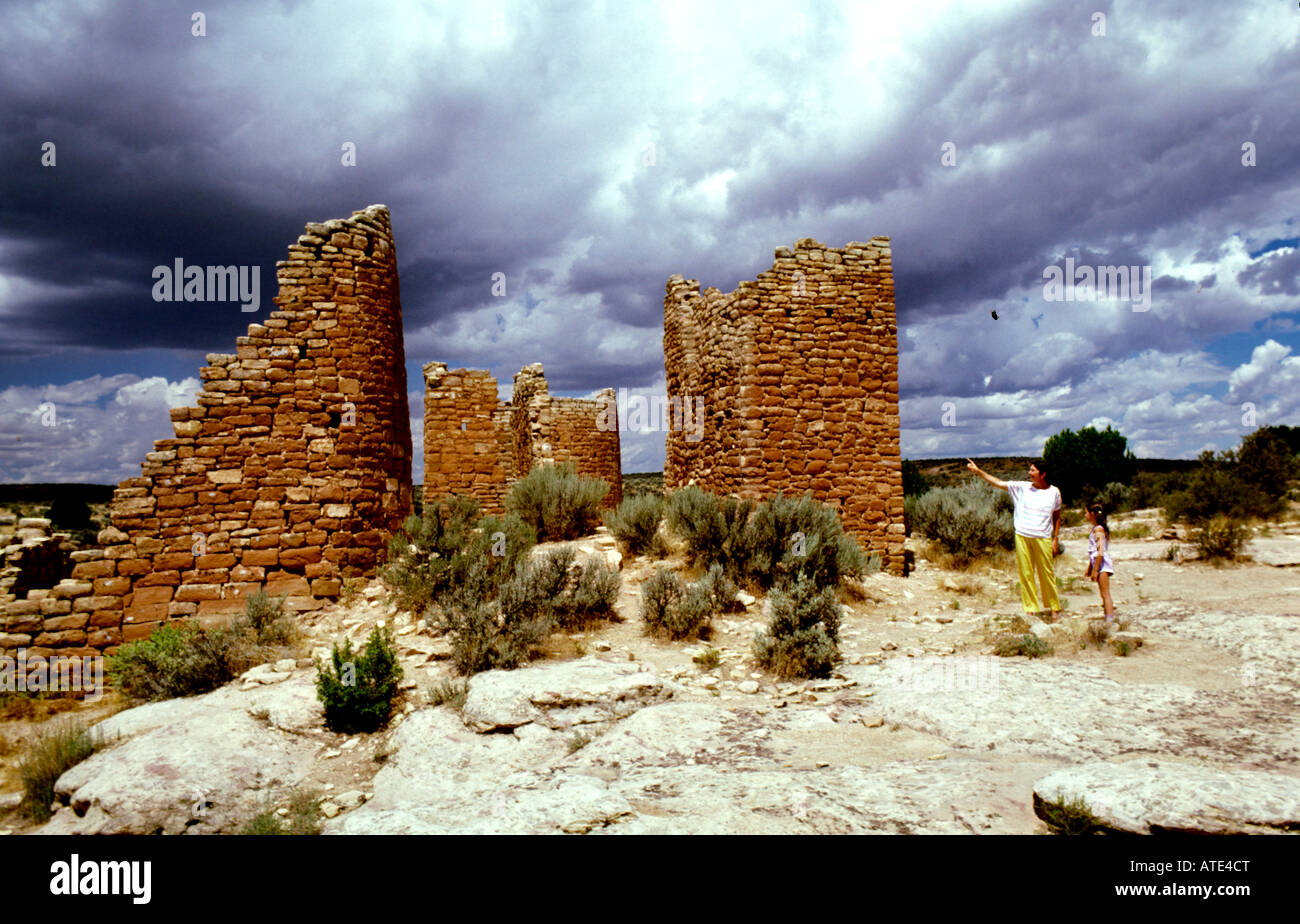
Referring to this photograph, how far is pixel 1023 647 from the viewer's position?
6.95 metres

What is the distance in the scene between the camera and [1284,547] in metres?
12.2

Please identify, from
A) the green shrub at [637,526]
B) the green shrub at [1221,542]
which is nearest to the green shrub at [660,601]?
the green shrub at [637,526]

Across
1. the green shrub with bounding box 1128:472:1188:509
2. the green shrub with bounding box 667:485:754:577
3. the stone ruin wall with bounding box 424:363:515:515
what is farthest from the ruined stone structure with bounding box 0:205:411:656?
the green shrub with bounding box 1128:472:1188:509

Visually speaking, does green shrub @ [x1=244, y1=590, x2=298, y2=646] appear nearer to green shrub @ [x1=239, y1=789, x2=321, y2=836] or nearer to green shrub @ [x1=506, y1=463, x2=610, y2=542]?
green shrub @ [x1=239, y1=789, x2=321, y2=836]

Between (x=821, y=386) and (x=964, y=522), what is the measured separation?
156 inches

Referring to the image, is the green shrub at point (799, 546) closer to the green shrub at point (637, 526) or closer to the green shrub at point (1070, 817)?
the green shrub at point (637, 526)

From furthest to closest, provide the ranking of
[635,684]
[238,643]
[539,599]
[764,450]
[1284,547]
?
[1284,547] < [764,450] < [539,599] < [238,643] < [635,684]

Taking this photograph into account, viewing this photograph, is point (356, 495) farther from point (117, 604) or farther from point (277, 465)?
point (117, 604)

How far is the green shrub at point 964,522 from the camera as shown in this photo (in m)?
12.0

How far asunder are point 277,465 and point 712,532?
19.0 feet

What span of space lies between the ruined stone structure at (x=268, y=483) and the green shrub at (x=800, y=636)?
16.8 feet

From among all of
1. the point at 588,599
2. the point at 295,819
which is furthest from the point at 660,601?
the point at 295,819

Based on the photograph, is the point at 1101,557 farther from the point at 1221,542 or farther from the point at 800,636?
the point at 1221,542
